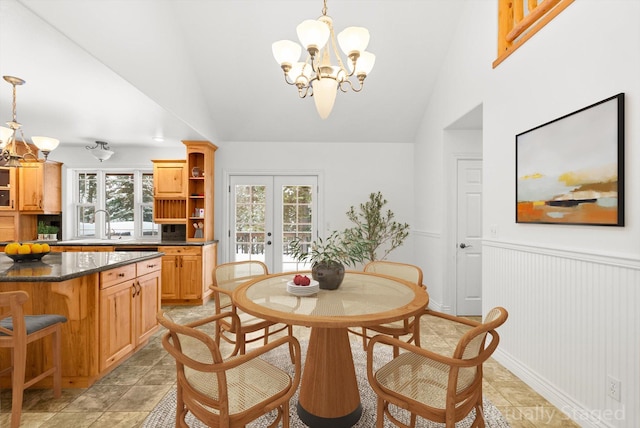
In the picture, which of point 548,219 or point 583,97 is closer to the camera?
point 583,97

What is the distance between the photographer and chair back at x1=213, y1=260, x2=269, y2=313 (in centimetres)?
255

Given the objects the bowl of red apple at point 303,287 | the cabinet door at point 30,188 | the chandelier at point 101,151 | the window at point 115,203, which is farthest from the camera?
the window at point 115,203

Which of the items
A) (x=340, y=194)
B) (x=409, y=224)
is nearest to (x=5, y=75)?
(x=340, y=194)

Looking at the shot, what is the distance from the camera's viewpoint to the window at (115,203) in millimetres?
5336

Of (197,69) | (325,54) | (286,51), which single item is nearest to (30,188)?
(197,69)

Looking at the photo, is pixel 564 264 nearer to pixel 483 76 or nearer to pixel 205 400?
pixel 483 76

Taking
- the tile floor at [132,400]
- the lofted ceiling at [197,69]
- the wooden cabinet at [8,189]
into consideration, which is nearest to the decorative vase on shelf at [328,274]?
the tile floor at [132,400]

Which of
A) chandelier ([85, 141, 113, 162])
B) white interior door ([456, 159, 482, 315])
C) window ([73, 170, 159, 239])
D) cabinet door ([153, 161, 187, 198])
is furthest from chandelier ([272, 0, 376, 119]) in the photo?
window ([73, 170, 159, 239])

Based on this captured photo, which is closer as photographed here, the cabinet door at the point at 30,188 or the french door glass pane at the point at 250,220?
the cabinet door at the point at 30,188

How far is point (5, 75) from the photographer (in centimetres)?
259

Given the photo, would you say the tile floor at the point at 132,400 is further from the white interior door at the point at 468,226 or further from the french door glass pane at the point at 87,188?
the french door glass pane at the point at 87,188

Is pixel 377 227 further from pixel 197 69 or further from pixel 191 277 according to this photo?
pixel 197 69

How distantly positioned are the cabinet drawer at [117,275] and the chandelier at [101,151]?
2.92 metres

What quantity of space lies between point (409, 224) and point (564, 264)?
3086mm
